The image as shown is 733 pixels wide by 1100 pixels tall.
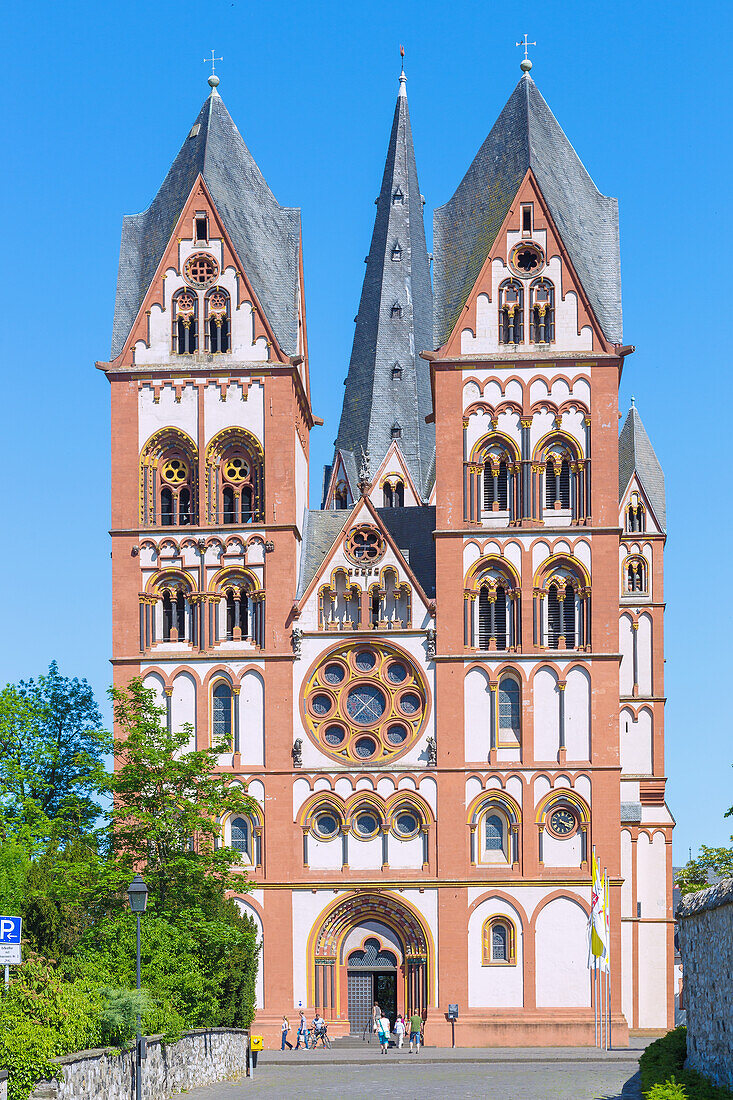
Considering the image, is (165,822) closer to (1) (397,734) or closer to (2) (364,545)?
(1) (397,734)

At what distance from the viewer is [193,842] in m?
58.8

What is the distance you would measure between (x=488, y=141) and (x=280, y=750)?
73.6 feet

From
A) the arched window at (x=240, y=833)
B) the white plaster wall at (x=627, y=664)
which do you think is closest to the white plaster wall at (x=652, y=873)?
the white plaster wall at (x=627, y=664)

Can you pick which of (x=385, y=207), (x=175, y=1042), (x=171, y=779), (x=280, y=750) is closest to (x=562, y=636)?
(x=280, y=750)

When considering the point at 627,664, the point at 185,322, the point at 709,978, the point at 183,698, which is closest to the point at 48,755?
the point at 183,698

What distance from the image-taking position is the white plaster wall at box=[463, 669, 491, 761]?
196ft

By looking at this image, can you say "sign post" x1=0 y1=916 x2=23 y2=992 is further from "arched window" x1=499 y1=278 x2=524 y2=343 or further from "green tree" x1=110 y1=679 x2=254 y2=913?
"arched window" x1=499 y1=278 x2=524 y2=343

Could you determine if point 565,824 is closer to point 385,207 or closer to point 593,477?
point 593,477

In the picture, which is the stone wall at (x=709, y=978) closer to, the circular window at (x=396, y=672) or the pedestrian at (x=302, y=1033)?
the pedestrian at (x=302, y=1033)

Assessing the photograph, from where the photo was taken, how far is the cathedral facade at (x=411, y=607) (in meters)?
58.8

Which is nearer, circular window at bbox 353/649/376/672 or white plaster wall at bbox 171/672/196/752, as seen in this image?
white plaster wall at bbox 171/672/196/752

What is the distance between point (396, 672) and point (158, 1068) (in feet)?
86.8

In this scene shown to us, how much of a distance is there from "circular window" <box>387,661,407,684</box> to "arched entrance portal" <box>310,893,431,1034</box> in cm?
665

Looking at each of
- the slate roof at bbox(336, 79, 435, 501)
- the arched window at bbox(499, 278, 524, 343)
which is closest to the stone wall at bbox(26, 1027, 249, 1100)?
the arched window at bbox(499, 278, 524, 343)
